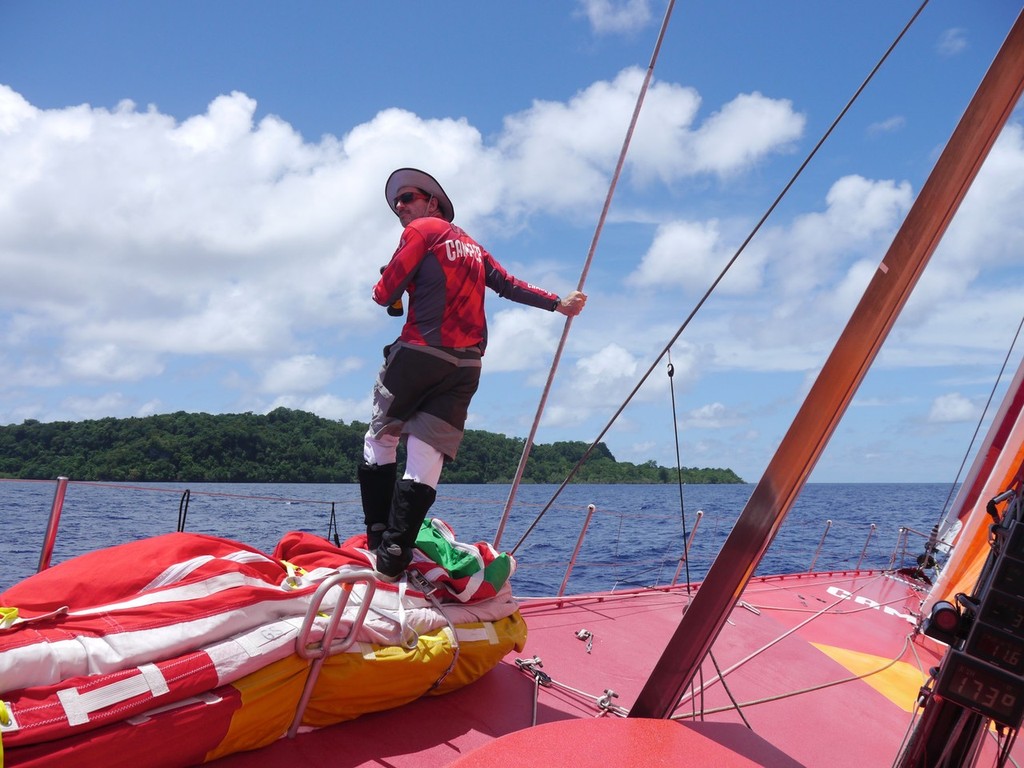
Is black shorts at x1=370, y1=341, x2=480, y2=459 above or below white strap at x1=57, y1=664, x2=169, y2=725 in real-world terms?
above

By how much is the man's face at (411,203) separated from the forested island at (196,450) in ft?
14.8

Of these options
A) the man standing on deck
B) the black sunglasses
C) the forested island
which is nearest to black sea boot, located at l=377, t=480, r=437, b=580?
the man standing on deck

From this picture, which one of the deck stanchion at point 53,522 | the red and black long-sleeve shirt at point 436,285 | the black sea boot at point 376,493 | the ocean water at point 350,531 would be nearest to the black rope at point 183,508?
the ocean water at point 350,531

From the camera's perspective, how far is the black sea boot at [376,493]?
2.89 meters

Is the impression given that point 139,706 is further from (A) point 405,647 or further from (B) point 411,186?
(B) point 411,186

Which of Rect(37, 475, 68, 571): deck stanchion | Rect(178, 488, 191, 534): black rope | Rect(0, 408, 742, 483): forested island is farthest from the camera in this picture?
Rect(0, 408, 742, 483): forested island

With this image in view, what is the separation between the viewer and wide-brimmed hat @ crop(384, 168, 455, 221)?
3127 millimetres

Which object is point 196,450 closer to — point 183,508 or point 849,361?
point 183,508

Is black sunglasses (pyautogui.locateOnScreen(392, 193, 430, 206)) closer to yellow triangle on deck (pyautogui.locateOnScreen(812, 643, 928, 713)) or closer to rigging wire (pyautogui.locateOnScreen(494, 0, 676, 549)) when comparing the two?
rigging wire (pyautogui.locateOnScreen(494, 0, 676, 549))

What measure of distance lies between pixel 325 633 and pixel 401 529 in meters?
0.58

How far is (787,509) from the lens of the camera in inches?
77.8

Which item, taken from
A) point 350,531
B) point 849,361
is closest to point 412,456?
point 849,361

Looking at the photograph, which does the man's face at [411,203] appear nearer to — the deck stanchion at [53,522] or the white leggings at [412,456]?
the white leggings at [412,456]

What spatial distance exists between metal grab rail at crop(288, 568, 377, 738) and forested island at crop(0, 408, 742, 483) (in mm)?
5332
